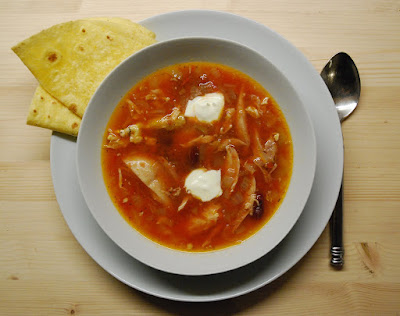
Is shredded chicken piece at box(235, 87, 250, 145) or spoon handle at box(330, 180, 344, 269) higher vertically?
shredded chicken piece at box(235, 87, 250, 145)

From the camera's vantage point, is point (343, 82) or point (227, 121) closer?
point (227, 121)

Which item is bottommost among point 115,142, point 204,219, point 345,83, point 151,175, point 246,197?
point 204,219

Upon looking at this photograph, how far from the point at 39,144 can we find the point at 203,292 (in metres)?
1.62

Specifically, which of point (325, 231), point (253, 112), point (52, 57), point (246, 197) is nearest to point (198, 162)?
point (246, 197)

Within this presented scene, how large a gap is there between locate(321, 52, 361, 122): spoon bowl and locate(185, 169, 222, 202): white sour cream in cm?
108

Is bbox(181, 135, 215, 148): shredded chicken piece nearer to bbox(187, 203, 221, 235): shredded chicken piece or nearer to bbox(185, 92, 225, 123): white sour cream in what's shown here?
bbox(185, 92, 225, 123): white sour cream

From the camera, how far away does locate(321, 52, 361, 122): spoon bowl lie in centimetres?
293

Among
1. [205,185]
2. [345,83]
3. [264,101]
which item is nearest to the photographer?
[205,185]

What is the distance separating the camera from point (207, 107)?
263 centimetres

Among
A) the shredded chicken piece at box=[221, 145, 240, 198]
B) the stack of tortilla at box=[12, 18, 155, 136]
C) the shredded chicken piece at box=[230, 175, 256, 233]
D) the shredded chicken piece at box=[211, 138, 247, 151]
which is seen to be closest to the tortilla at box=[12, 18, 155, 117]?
the stack of tortilla at box=[12, 18, 155, 136]

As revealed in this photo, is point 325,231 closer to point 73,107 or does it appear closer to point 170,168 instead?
point 170,168

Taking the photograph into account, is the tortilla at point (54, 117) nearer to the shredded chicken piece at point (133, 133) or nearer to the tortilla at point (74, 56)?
the tortilla at point (74, 56)

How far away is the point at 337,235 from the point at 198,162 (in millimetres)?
1083

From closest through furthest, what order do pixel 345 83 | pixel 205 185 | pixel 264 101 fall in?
pixel 205 185
pixel 264 101
pixel 345 83
